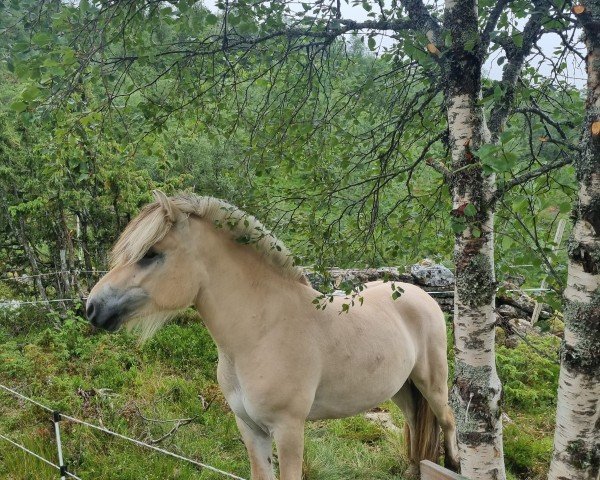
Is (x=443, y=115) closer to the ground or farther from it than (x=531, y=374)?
farther from it

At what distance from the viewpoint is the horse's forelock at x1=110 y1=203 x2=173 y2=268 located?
2545mm

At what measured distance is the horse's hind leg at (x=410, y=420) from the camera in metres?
4.01

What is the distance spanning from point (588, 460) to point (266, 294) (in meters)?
1.74

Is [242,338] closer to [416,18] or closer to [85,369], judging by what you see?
[416,18]

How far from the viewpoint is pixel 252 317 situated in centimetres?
285

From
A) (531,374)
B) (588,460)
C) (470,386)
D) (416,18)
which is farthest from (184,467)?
(531,374)

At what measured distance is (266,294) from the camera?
2945 mm

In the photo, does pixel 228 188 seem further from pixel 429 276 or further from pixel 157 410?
pixel 429 276

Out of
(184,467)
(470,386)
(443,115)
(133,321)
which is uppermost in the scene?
(443,115)

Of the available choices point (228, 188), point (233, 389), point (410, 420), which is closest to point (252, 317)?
point (233, 389)

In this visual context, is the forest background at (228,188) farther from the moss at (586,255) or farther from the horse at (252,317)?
the horse at (252,317)

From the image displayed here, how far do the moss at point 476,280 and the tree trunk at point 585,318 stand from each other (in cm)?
52

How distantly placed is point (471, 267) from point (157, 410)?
3.56 m

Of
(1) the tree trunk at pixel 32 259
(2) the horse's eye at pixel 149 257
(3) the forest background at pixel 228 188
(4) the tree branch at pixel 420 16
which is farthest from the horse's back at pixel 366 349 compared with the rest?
(1) the tree trunk at pixel 32 259
